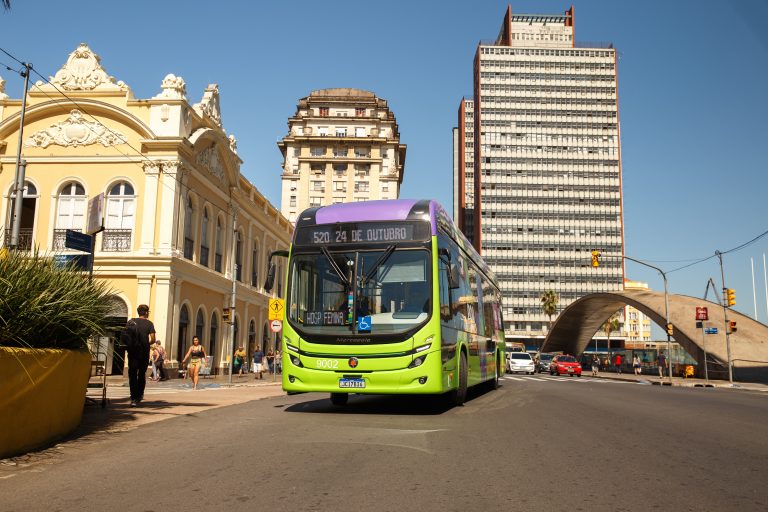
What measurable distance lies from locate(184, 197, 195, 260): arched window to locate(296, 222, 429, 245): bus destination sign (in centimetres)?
1904

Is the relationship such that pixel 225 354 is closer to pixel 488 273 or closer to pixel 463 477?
pixel 488 273

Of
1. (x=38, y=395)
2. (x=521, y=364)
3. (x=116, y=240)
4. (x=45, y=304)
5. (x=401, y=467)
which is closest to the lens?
(x=401, y=467)

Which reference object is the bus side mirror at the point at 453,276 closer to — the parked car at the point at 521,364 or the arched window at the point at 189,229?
the arched window at the point at 189,229

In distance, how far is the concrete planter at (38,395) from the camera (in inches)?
236

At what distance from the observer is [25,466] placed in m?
5.89

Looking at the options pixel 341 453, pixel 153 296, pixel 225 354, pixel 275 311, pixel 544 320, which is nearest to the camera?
pixel 341 453

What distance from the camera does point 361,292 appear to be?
1032cm

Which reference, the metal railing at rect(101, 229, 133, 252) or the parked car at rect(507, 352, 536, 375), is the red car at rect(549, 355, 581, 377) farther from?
the metal railing at rect(101, 229, 133, 252)

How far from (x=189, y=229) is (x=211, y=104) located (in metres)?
7.02

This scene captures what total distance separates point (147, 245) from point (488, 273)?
14676 millimetres

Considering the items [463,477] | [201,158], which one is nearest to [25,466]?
[463,477]

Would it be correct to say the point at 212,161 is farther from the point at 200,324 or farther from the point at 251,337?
the point at 251,337

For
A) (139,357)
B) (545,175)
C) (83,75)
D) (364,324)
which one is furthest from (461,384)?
(545,175)

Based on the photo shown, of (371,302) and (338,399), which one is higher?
(371,302)
